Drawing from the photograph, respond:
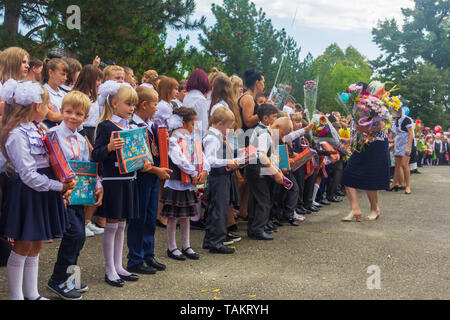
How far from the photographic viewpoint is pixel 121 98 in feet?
14.2

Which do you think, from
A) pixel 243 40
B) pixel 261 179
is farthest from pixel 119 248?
pixel 243 40

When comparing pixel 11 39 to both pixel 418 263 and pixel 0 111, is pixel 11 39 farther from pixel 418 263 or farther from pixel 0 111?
pixel 418 263

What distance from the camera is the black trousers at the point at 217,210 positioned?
18.6 feet

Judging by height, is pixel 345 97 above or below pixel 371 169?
above

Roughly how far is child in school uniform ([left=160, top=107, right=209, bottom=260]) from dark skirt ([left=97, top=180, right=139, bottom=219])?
2.92 feet

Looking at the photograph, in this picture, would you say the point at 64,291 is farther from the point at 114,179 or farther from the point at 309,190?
the point at 309,190

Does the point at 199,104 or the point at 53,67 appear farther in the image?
the point at 199,104

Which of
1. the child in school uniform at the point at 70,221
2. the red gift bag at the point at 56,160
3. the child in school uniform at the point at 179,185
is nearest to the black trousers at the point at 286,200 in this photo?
the child in school uniform at the point at 179,185

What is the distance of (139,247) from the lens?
4.71 metres

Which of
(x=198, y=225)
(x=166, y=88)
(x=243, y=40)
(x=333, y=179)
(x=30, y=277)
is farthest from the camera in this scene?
(x=243, y=40)

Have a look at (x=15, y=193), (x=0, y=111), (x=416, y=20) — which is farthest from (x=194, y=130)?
(x=416, y=20)

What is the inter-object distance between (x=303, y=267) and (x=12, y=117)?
319 centimetres

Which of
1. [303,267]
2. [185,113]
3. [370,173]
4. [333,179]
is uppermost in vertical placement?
[185,113]
